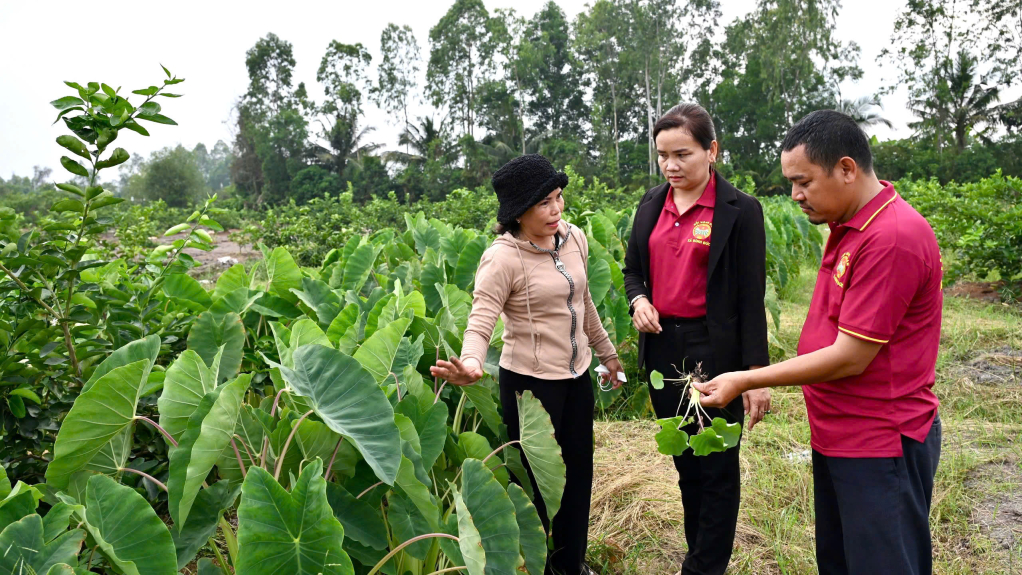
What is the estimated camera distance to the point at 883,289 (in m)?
1.28

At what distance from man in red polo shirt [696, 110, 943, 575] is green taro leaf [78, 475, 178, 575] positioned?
1117 mm

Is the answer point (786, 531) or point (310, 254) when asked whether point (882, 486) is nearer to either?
point (786, 531)

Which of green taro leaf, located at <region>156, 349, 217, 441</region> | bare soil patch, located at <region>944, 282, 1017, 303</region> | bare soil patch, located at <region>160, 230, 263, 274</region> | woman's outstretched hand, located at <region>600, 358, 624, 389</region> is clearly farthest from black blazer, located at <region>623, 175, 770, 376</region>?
bare soil patch, located at <region>160, 230, 263, 274</region>

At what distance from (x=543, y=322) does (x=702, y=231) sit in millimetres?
471

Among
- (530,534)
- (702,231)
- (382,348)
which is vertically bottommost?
(530,534)

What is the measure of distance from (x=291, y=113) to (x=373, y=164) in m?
4.58

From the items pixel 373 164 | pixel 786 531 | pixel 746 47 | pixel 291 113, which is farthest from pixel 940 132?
pixel 786 531

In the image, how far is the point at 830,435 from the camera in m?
1.44

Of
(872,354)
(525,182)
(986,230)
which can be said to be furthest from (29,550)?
(986,230)

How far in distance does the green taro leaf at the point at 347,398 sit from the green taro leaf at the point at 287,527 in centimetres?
13

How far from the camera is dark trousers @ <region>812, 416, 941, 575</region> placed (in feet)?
4.42

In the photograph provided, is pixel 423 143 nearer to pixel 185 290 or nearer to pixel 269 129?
pixel 269 129

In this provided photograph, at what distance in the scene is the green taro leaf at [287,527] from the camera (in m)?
1.11

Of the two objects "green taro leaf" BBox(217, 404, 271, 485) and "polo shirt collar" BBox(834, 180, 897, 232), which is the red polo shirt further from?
"green taro leaf" BBox(217, 404, 271, 485)
